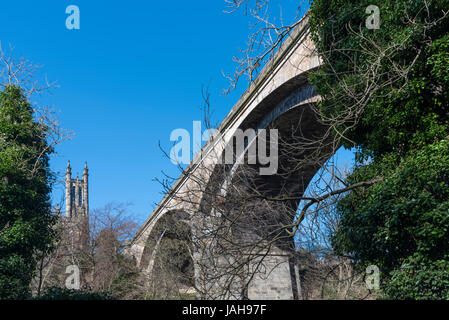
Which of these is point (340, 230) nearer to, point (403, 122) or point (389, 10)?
point (403, 122)

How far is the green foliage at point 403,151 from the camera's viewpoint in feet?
19.3

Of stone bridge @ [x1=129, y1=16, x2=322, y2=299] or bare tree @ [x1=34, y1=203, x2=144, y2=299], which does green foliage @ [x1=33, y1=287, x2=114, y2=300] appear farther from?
bare tree @ [x1=34, y1=203, x2=144, y2=299]

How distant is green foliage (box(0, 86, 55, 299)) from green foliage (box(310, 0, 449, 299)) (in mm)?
8529

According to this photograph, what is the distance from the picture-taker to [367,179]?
23.7ft

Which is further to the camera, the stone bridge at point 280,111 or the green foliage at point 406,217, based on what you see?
the stone bridge at point 280,111

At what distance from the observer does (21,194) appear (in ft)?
41.0

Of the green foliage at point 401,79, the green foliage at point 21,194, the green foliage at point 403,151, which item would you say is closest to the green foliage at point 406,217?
the green foliage at point 403,151

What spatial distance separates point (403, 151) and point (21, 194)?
1006 centimetres

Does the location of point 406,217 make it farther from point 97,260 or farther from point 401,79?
point 97,260

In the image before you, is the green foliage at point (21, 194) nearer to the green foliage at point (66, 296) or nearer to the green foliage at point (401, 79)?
the green foliage at point (66, 296)

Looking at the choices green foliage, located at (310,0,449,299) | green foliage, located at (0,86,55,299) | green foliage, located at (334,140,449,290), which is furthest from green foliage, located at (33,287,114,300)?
green foliage, located at (334,140,449,290)

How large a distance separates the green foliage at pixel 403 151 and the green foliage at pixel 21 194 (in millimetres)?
8529

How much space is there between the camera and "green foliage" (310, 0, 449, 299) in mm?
5875
